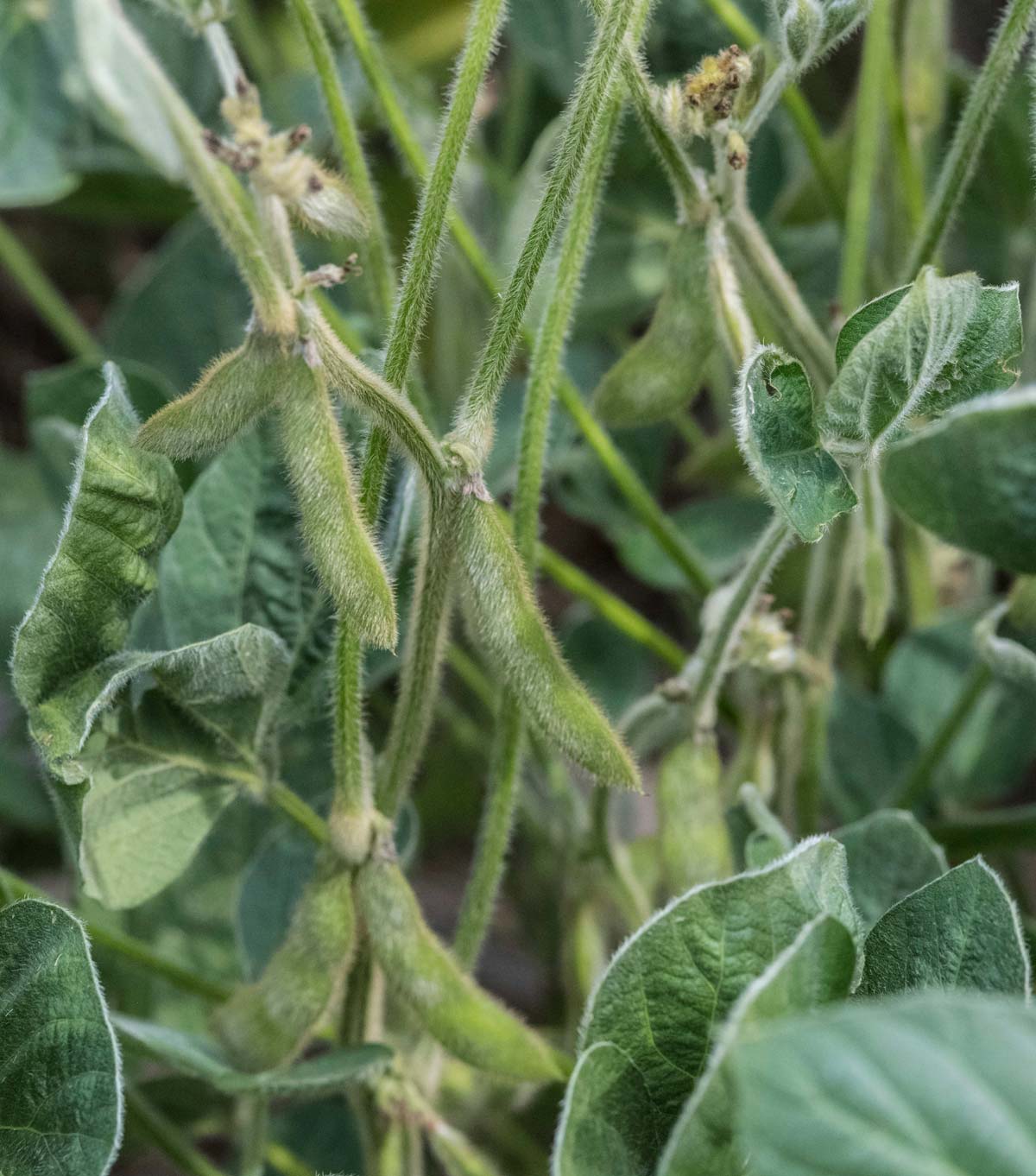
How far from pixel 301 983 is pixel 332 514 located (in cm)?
30

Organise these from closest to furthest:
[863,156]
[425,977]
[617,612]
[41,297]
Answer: [425,977] → [863,156] → [617,612] → [41,297]

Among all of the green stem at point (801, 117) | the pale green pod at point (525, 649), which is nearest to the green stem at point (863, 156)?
the green stem at point (801, 117)

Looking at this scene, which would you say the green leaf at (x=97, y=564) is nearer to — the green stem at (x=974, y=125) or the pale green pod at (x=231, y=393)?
the pale green pod at (x=231, y=393)

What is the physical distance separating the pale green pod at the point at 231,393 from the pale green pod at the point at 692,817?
1.26 ft

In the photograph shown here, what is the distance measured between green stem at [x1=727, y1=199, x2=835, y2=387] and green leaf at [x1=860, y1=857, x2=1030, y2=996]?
12.6 inches

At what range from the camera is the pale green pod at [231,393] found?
0.61 meters

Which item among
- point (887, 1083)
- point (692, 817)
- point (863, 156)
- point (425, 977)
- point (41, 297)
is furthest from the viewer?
point (41, 297)

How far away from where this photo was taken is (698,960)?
2.00 ft

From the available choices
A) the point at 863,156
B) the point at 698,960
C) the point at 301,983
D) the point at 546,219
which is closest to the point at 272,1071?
the point at 301,983

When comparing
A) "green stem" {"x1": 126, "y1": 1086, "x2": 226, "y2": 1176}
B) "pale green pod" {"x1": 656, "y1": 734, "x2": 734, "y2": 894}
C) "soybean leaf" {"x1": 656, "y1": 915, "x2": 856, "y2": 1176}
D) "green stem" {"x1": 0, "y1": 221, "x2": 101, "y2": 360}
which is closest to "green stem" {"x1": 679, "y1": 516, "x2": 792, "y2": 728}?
"pale green pod" {"x1": 656, "y1": 734, "x2": 734, "y2": 894}

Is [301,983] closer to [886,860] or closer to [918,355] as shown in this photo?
[886,860]

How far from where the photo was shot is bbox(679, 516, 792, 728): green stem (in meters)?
0.74

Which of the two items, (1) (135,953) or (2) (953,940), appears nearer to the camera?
(2) (953,940)

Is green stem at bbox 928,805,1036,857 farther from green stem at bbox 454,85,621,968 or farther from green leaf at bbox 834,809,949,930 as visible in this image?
green stem at bbox 454,85,621,968
